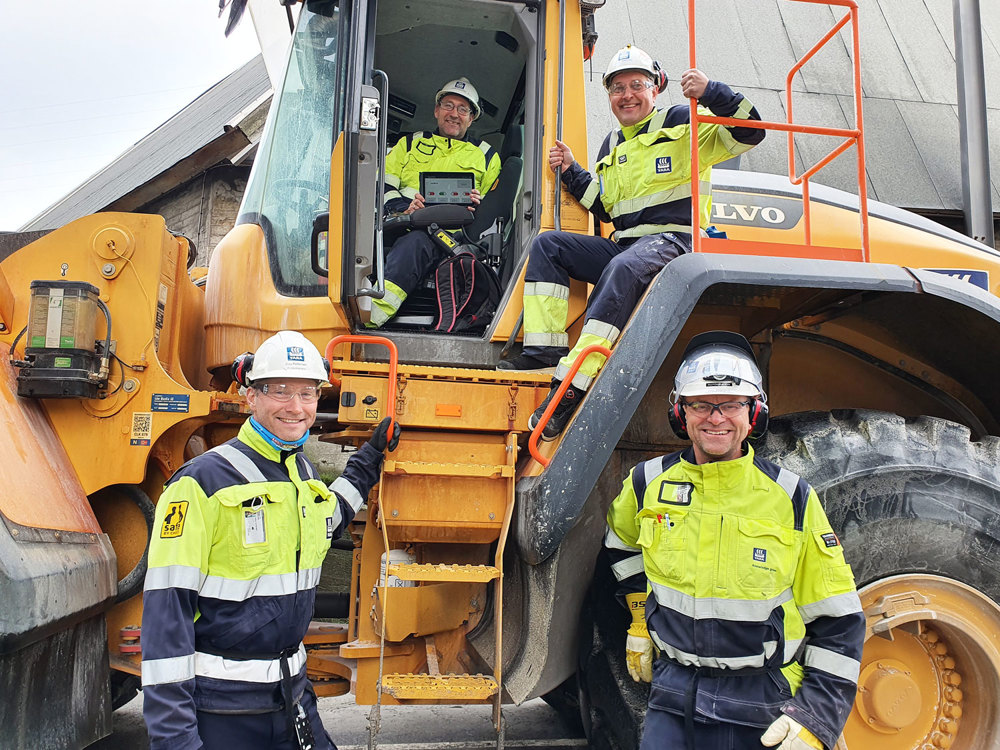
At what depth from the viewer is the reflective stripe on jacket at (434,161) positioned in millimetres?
3666

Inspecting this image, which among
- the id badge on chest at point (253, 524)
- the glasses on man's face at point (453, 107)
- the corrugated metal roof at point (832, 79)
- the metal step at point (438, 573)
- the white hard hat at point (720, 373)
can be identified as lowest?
the metal step at point (438, 573)

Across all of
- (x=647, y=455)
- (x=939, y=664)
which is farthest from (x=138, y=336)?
(x=939, y=664)

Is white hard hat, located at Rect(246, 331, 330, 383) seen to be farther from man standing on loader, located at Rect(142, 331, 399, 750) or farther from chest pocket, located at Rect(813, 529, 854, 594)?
chest pocket, located at Rect(813, 529, 854, 594)

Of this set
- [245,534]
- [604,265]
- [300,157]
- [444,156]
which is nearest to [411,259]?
[300,157]

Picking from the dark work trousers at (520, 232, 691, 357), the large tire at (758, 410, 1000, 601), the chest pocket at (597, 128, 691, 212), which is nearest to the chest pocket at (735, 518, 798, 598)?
the large tire at (758, 410, 1000, 601)

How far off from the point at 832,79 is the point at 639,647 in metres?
11.1

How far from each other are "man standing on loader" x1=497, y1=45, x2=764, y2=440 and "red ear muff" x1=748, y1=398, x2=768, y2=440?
0.52 meters

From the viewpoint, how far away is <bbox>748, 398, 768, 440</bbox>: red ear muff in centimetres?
222

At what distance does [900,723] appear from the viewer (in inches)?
99.0

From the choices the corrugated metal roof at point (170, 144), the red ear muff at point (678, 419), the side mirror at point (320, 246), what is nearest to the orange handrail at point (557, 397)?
the red ear muff at point (678, 419)

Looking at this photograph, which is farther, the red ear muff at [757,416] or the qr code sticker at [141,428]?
the qr code sticker at [141,428]

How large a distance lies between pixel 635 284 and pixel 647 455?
30.0 inches

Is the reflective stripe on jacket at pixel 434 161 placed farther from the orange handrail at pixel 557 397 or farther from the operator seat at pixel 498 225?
the orange handrail at pixel 557 397

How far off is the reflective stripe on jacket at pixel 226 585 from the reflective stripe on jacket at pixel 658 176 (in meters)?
1.61
